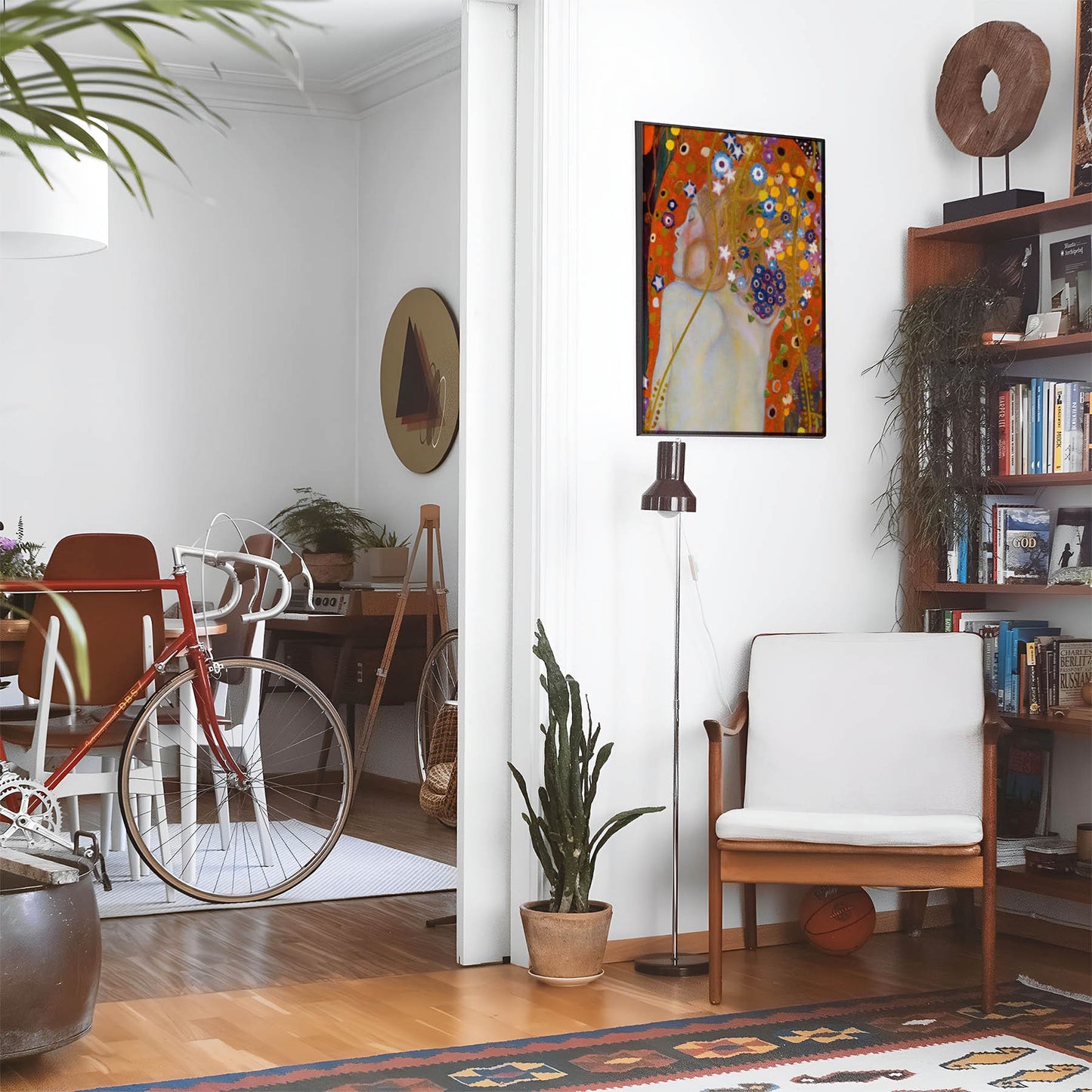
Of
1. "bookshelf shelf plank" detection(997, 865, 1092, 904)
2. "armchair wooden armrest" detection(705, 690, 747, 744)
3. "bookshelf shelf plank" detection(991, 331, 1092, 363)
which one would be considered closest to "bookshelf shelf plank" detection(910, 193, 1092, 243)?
"bookshelf shelf plank" detection(991, 331, 1092, 363)

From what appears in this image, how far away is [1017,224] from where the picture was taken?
12.9 ft

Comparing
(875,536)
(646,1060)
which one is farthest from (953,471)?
(646,1060)

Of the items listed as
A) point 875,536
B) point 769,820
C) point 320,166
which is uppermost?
point 320,166

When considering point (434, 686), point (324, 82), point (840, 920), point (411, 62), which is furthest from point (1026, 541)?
point (324, 82)

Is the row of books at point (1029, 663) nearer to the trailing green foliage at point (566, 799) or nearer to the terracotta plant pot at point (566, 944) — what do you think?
the trailing green foliage at point (566, 799)

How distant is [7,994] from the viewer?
105 inches

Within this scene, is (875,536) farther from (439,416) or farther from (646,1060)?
(439,416)

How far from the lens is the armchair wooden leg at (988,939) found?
125 inches

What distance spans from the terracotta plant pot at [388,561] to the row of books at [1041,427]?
297 cm

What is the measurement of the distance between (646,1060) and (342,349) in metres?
4.84

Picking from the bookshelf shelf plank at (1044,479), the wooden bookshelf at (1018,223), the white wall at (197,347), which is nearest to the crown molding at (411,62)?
the white wall at (197,347)

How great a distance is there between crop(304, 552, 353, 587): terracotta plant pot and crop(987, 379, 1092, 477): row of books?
135 inches

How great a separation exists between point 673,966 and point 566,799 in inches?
19.4

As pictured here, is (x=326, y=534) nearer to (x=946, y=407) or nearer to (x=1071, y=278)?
(x=946, y=407)
